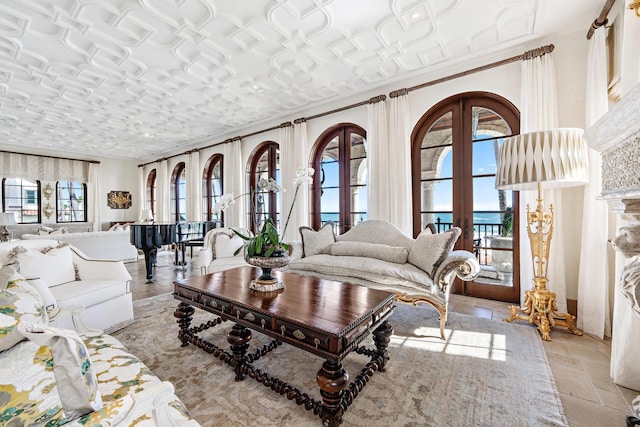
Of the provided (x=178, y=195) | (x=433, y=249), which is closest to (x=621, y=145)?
(x=433, y=249)

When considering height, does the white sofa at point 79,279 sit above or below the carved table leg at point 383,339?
above

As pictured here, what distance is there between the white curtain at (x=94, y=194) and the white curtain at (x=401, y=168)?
9.44 meters

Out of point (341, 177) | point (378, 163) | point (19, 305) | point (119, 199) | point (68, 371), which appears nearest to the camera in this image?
point (68, 371)

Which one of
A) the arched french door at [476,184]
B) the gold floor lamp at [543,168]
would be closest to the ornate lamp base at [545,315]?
the gold floor lamp at [543,168]

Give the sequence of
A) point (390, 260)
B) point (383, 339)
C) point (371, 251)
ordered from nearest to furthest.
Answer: point (383, 339), point (390, 260), point (371, 251)

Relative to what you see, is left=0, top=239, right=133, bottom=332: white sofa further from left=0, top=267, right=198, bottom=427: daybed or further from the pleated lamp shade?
the pleated lamp shade

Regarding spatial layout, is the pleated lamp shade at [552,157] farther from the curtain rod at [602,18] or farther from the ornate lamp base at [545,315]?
the curtain rod at [602,18]

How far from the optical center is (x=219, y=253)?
3984 mm

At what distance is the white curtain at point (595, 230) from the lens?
2.45 m

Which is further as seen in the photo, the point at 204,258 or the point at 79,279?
the point at 204,258

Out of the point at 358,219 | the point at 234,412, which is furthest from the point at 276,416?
the point at 358,219

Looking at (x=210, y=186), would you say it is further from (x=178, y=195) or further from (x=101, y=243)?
(x=101, y=243)

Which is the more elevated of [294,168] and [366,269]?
[294,168]

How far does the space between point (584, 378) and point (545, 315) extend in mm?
784
